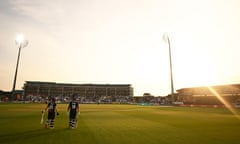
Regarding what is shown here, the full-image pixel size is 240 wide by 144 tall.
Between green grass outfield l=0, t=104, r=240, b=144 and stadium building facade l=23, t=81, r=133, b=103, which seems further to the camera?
stadium building facade l=23, t=81, r=133, b=103

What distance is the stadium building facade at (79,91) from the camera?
379 ft

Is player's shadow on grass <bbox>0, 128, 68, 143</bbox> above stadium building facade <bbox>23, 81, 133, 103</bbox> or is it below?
below

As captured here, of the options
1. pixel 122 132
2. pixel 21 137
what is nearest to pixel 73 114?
pixel 21 137

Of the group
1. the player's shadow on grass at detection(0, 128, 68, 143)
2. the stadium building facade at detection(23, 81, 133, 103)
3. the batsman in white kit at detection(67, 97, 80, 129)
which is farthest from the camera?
the stadium building facade at detection(23, 81, 133, 103)

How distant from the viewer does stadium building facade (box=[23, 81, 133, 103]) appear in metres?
115

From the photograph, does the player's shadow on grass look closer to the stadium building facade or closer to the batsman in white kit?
the batsman in white kit

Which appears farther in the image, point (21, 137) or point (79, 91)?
point (79, 91)

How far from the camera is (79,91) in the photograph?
125 m

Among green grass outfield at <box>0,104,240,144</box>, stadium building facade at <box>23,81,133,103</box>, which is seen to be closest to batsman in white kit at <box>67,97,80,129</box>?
green grass outfield at <box>0,104,240,144</box>

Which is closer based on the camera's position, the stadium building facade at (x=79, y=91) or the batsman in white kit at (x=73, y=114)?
the batsman in white kit at (x=73, y=114)

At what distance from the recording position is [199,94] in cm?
6850

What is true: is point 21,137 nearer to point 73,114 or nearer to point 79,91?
point 73,114

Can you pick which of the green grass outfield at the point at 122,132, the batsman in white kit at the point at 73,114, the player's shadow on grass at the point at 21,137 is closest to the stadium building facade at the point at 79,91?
the green grass outfield at the point at 122,132

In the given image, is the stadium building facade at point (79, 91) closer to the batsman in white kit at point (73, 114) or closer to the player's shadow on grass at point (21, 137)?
the batsman in white kit at point (73, 114)
